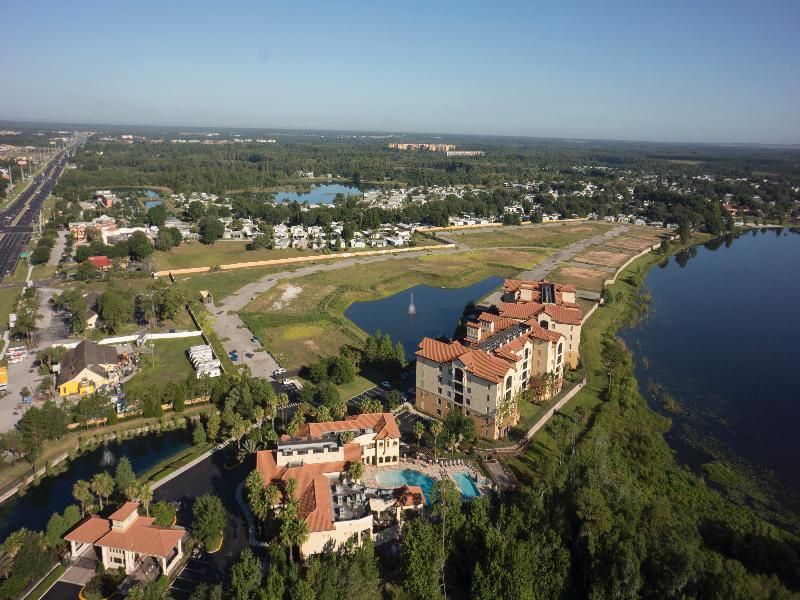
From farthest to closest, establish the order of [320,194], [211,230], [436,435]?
1. [320,194]
2. [211,230]
3. [436,435]

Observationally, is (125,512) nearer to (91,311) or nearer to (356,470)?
(356,470)

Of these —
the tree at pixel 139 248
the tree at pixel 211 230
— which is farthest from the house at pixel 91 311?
the tree at pixel 211 230

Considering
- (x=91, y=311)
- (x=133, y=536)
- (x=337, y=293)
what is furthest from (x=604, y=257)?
(x=133, y=536)

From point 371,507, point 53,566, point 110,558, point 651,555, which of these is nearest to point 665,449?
point 651,555

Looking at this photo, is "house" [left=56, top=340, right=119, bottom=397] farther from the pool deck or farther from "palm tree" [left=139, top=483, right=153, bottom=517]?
the pool deck

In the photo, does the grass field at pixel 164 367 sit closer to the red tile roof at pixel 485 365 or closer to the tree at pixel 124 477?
the tree at pixel 124 477

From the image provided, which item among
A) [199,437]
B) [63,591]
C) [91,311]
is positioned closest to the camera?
[63,591]
